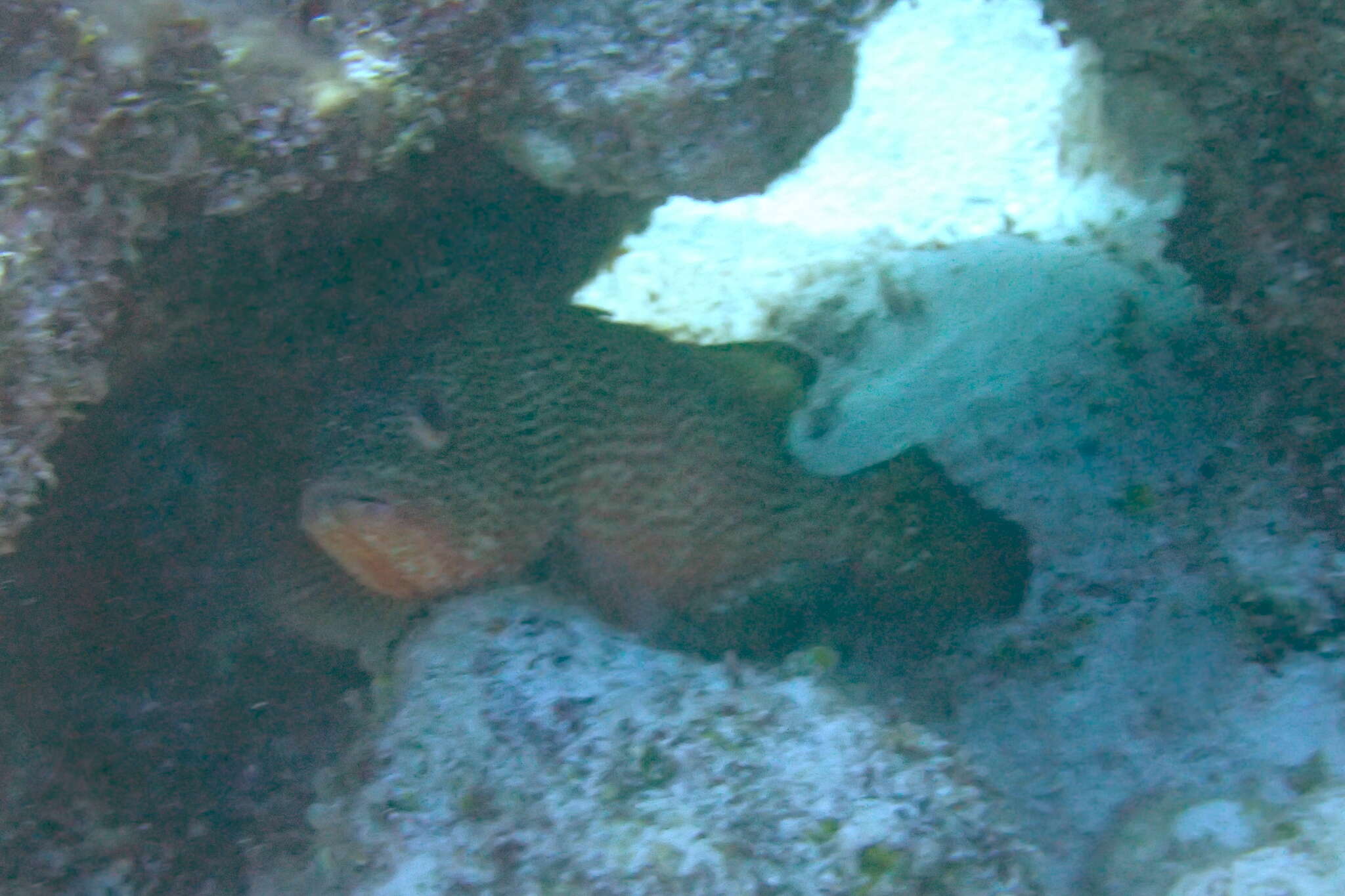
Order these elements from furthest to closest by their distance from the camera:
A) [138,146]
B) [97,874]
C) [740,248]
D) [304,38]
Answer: [740,248] < [97,874] < [304,38] < [138,146]

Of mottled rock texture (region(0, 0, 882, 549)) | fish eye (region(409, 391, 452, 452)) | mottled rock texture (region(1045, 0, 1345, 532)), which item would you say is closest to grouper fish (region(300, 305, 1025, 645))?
fish eye (region(409, 391, 452, 452))

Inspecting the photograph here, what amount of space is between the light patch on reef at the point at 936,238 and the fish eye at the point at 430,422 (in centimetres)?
84

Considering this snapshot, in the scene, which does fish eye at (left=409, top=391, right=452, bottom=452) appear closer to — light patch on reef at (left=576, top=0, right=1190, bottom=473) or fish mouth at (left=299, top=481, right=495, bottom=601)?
fish mouth at (left=299, top=481, right=495, bottom=601)

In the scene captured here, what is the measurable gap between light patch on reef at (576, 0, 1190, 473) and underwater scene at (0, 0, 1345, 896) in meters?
0.03

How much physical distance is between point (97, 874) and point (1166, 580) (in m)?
2.89

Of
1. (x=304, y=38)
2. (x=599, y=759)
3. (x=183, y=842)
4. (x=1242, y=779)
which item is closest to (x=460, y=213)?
(x=304, y=38)

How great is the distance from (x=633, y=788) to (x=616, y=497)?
0.82 metres

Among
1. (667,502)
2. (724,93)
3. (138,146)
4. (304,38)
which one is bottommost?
(667,502)

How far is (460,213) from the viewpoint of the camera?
257 centimetres

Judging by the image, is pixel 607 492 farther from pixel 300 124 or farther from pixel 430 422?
pixel 300 124

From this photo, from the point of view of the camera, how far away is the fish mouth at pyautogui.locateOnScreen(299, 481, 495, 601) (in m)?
2.20

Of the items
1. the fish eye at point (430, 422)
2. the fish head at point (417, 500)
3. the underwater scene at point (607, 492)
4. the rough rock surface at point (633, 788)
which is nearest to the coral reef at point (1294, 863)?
the underwater scene at point (607, 492)

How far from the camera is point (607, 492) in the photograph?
240 cm

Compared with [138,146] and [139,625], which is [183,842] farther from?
[138,146]
